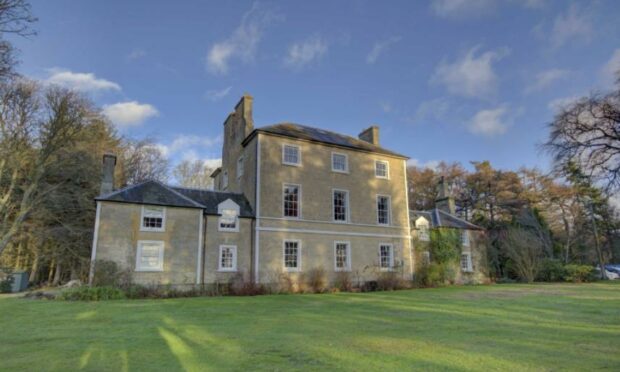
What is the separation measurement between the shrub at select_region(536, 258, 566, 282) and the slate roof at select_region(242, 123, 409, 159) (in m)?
14.5

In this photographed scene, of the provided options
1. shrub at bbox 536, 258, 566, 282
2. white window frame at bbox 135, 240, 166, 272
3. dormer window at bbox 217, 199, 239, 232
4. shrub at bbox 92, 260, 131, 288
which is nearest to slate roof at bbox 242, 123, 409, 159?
dormer window at bbox 217, 199, 239, 232

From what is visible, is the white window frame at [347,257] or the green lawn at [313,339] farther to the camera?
the white window frame at [347,257]

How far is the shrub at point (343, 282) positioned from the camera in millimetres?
20938

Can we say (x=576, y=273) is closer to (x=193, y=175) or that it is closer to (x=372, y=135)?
(x=372, y=135)

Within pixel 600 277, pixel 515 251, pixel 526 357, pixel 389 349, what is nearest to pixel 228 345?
pixel 389 349

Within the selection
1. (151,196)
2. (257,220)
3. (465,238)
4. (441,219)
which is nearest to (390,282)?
(257,220)

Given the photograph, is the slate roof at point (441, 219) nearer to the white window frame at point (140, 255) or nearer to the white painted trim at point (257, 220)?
the white painted trim at point (257, 220)

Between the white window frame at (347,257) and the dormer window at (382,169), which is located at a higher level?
the dormer window at (382,169)

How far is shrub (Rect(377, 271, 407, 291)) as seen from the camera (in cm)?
2166

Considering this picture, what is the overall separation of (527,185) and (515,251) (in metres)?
15.2

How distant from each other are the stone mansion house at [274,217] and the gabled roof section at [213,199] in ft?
0.20

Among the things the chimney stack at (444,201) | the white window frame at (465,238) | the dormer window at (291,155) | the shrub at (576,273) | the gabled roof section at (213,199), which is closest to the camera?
the gabled roof section at (213,199)

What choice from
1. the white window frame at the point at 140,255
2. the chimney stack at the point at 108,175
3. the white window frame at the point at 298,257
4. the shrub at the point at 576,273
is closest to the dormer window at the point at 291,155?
the white window frame at the point at 298,257

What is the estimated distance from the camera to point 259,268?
1977 cm
